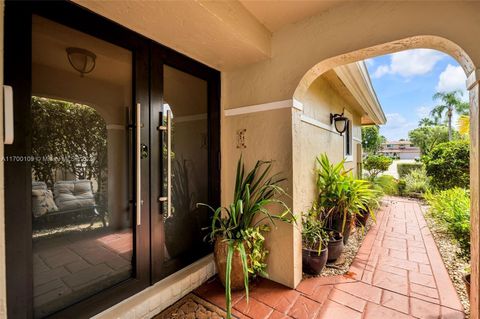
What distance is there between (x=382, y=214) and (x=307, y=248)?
3.71m

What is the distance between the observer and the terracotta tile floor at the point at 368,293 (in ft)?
6.05

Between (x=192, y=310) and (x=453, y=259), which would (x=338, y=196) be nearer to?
(x=453, y=259)

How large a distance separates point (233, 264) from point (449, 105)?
88.2ft

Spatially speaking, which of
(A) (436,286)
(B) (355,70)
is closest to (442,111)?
(B) (355,70)

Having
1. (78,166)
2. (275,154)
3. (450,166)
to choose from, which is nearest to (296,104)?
(275,154)

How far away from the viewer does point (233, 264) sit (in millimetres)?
2074

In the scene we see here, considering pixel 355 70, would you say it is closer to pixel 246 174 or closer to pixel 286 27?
pixel 286 27

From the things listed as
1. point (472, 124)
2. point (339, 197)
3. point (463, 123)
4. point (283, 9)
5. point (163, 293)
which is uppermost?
point (283, 9)

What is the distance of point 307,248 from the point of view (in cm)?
249

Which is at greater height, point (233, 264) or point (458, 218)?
point (458, 218)

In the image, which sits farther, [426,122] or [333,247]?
[426,122]

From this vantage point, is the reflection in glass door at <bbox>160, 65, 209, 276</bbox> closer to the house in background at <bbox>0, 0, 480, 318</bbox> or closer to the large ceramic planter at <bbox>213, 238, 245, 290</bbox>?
the house in background at <bbox>0, 0, 480, 318</bbox>

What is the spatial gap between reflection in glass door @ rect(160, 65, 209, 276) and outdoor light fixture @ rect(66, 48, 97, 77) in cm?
59

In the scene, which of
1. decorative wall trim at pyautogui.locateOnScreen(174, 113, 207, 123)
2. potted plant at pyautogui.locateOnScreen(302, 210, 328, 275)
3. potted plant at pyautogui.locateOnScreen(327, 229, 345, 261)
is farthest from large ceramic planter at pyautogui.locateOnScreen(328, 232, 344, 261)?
decorative wall trim at pyautogui.locateOnScreen(174, 113, 207, 123)
